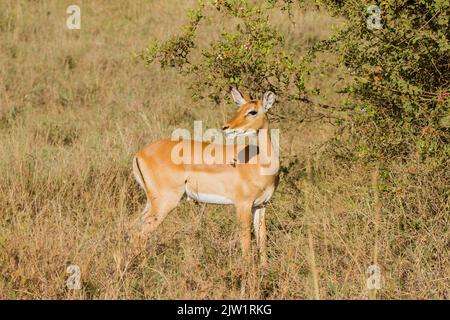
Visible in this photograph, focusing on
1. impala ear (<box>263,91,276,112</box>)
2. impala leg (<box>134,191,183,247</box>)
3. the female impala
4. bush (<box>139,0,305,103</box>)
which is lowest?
impala leg (<box>134,191,183,247</box>)

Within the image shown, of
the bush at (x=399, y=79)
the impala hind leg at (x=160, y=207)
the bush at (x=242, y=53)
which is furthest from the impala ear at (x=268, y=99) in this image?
the impala hind leg at (x=160, y=207)

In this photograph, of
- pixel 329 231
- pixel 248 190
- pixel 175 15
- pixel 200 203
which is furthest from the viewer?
pixel 175 15

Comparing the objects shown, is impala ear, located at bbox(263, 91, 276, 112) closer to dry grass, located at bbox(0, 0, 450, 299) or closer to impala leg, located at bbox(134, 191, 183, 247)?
dry grass, located at bbox(0, 0, 450, 299)

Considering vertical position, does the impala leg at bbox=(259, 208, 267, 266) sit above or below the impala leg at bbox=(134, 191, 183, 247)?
below

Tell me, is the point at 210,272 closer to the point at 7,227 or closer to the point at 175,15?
the point at 7,227

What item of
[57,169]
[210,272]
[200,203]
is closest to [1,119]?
[57,169]

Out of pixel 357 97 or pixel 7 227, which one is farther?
pixel 357 97

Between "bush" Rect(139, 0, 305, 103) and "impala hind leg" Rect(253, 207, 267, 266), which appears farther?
"bush" Rect(139, 0, 305, 103)

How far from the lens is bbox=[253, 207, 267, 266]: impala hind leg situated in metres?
5.36

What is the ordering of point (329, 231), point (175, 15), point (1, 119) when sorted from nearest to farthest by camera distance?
point (329, 231) → point (1, 119) → point (175, 15)

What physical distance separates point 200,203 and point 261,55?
1.53 metres

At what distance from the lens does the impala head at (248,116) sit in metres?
5.79

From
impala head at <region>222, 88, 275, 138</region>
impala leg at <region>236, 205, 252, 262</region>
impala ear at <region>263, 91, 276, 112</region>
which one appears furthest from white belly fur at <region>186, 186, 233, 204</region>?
impala ear at <region>263, 91, 276, 112</region>

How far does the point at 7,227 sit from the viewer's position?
18.4 ft
